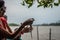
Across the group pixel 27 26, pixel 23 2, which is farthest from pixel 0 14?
pixel 23 2

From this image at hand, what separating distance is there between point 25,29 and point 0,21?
0.83 feet

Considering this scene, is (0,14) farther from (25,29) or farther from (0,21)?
(25,29)

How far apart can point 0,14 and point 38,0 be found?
2.37 ft

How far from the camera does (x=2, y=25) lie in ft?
10.1

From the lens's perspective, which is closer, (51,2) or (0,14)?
(0,14)

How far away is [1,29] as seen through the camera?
2.99 meters

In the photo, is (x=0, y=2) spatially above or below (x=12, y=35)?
above

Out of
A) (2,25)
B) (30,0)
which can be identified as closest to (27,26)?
(2,25)

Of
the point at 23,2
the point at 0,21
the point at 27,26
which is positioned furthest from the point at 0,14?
the point at 23,2

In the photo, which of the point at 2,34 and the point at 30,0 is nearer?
the point at 2,34

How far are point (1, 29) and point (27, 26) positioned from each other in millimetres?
280

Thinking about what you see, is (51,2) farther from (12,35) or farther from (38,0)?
(12,35)

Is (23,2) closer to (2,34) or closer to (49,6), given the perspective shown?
(49,6)

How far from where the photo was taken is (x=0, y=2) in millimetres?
3117
